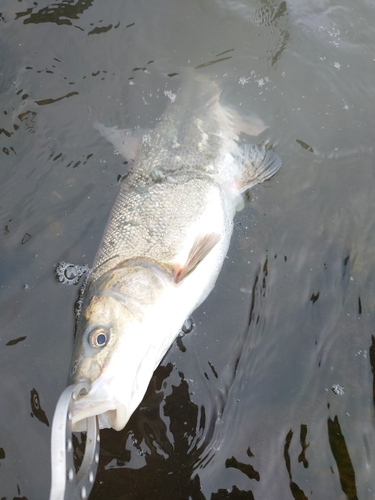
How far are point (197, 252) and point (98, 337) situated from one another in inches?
40.6

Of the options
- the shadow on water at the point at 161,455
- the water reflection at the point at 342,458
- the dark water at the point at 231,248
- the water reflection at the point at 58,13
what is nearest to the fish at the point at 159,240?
the dark water at the point at 231,248

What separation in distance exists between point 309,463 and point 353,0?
18.0 feet

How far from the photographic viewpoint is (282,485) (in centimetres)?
295

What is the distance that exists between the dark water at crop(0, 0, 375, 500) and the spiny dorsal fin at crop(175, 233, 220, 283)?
0.55 metres

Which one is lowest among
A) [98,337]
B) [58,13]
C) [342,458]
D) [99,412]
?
[342,458]

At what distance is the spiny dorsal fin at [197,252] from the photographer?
314 cm

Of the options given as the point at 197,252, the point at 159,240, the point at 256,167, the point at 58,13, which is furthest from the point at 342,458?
the point at 58,13

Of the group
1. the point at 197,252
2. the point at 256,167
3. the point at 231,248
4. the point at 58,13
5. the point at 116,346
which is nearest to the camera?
the point at 116,346

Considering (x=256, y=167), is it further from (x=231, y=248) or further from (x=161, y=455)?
(x=161, y=455)

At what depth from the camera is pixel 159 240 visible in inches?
130

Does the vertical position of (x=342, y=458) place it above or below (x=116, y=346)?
below

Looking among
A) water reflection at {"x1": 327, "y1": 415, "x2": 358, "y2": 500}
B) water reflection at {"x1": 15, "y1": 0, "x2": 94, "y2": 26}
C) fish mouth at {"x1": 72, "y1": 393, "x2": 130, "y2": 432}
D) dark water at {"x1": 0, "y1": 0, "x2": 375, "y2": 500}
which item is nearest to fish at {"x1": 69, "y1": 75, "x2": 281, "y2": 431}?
fish mouth at {"x1": 72, "y1": 393, "x2": 130, "y2": 432}

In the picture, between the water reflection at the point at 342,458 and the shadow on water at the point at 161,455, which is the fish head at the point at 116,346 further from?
the water reflection at the point at 342,458

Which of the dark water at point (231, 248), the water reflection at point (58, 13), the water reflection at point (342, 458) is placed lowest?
the water reflection at point (342, 458)
